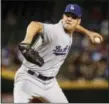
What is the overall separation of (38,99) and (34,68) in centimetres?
21

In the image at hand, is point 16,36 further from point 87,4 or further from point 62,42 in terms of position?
point 62,42

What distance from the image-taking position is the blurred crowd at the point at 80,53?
3.77 metres

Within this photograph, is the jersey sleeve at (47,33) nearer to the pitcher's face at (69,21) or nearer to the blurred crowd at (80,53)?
the pitcher's face at (69,21)

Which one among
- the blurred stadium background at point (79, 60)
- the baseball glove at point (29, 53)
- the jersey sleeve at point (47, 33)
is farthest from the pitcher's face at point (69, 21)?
the blurred stadium background at point (79, 60)

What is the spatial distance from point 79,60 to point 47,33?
53.4 inches

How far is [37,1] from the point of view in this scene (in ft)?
11.6

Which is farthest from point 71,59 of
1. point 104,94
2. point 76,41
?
point 104,94

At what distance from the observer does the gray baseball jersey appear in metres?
2.62

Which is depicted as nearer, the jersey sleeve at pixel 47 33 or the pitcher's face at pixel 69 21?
the jersey sleeve at pixel 47 33

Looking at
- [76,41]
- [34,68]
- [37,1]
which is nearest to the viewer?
[34,68]

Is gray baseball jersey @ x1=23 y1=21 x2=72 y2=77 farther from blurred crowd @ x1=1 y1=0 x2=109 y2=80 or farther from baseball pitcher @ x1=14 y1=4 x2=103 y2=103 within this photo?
blurred crowd @ x1=1 y1=0 x2=109 y2=80

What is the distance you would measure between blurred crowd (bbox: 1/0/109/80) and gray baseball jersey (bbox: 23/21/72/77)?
1.01 meters

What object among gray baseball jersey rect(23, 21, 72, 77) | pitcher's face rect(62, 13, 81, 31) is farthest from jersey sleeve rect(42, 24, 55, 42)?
pitcher's face rect(62, 13, 81, 31)

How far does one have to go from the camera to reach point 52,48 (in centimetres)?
267
